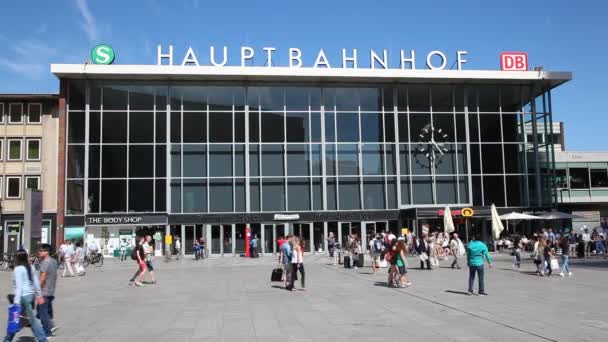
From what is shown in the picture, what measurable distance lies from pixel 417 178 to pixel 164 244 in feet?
62.1

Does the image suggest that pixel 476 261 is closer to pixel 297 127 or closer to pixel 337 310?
pixel 337 310


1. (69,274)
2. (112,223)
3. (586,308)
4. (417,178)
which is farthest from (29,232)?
(417,178)

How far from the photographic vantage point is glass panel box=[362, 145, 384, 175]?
137ft

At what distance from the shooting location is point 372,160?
4197 cm

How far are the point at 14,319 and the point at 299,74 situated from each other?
3301cm

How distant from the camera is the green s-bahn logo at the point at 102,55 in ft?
129

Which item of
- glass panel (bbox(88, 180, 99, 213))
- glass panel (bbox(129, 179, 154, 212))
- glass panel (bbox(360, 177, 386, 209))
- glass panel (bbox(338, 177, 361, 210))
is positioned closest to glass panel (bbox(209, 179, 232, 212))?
glass panel (bbox(129, 179, 154, 212))

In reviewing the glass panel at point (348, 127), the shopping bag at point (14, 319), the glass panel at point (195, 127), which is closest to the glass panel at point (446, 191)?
the glass panel at point (348, 127)

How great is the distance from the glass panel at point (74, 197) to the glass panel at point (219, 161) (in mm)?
9048

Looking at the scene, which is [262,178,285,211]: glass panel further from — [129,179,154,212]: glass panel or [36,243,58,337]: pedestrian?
[36,243,58,337]: pedestrian

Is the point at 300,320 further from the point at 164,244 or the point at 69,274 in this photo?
the point at 164,244

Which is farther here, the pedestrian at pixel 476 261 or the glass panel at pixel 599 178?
the glass panel at pixel 599 178

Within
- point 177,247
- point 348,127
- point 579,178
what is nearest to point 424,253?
point 348,127

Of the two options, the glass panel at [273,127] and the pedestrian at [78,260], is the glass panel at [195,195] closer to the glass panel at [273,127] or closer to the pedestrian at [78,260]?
the glass panel at [273,127]
